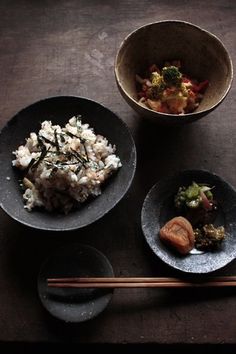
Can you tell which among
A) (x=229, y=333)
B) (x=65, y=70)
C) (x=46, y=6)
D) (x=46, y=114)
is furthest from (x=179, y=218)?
(x=46, y=6)

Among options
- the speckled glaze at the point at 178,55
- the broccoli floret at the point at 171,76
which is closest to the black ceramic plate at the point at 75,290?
the speckled glaze at the point at 178,55

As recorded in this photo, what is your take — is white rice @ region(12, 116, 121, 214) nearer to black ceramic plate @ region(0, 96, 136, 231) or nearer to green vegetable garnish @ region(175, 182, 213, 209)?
black ceramic plate @ region(0, 96, 136, 231)

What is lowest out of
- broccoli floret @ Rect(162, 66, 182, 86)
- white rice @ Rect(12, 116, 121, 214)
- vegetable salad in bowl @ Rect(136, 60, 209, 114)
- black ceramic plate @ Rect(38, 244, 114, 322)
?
black ceramic plate @ Rect(38, 244, 114, 322)

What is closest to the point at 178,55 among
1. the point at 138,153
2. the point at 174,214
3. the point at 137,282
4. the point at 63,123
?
the point at 138,153

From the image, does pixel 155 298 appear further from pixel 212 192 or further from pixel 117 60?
pixel 117 60

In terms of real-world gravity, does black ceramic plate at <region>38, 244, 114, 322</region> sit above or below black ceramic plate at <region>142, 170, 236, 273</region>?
below

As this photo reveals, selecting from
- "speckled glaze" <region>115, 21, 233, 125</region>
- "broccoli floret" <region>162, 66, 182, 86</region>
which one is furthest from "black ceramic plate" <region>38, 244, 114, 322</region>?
"broccoli floret" <region>162, 66, 182, 86</region>

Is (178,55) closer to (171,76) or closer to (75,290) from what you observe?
(171,76)
